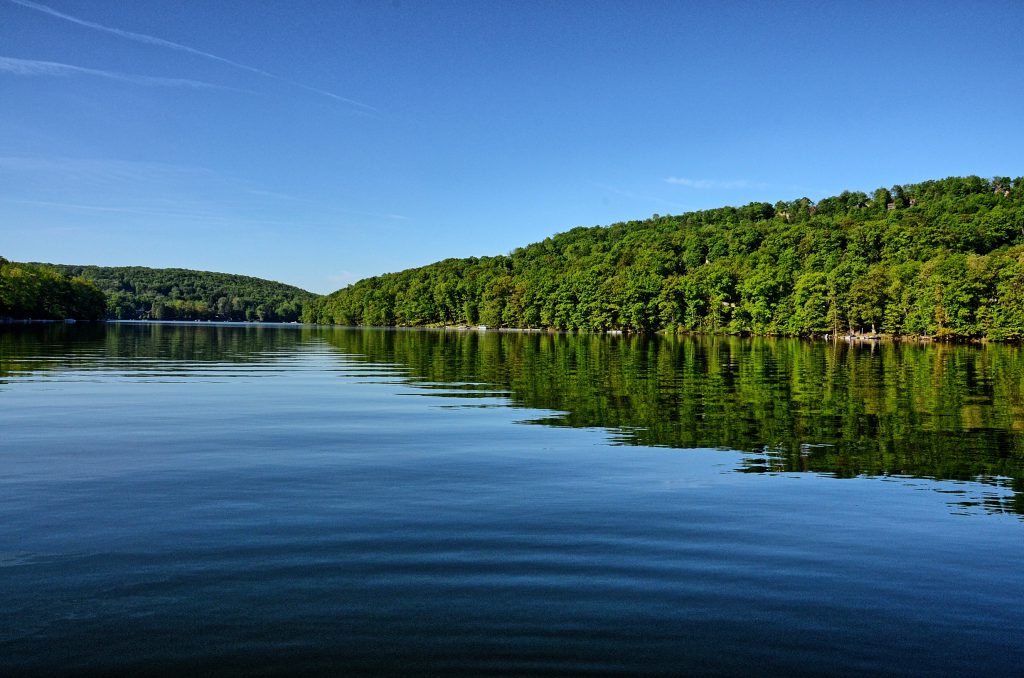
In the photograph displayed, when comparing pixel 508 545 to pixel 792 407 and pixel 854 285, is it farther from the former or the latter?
pixel 854 285

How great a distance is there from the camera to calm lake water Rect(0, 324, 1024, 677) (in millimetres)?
6789

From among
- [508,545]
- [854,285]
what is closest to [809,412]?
[508,545]

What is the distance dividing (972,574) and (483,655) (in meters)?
6.25

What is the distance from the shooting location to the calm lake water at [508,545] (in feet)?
22.3

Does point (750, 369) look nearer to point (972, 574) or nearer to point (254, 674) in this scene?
point (972, 574)

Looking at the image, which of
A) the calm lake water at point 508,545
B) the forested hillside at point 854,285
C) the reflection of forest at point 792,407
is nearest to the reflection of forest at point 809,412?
the reflection of forest at point 792,407

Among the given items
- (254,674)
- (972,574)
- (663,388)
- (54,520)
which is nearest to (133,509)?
(54,520)

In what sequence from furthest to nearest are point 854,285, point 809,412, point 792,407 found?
point 854,285 < point 792,407 < point 809,412

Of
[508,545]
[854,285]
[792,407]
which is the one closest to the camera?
[508,545]

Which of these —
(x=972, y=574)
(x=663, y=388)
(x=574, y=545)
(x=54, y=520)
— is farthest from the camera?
(x=663, y=388)

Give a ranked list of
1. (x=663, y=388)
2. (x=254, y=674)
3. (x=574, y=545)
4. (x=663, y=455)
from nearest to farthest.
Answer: (x=254, y=674) < (x=574, y=545) < (x=663, y=455) < (x=663, y=388)

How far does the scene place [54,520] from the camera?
10.9 m

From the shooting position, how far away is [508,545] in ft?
32.4

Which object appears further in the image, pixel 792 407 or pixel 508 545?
pixel 792 407
